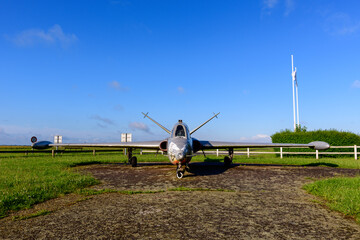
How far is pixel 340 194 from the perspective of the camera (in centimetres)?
663

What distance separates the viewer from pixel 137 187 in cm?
827

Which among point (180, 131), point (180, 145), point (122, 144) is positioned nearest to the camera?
point (180, 145)

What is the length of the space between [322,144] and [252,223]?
12.4 meters

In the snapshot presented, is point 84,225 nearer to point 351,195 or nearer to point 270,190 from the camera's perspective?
point 270,190

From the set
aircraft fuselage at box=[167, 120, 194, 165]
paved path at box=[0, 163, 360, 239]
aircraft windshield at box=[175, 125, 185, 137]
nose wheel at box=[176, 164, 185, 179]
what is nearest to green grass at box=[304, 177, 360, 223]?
paved path at box=[0, 163, 360, 239]

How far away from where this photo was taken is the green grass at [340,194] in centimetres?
536

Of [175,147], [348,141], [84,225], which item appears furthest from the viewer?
[348,141]

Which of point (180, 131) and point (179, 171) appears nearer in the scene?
point (179, 171)

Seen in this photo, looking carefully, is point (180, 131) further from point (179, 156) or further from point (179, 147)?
point (179, 156)

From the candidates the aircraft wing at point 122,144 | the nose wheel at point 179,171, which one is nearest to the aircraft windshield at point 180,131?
the nose wheel at point 179,171

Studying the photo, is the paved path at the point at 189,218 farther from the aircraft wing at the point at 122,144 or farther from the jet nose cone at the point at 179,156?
the aircraft wing at the point at 122,144

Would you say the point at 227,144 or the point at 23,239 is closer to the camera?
the point at 23,239

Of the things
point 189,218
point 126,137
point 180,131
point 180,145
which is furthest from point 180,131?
point 126,137

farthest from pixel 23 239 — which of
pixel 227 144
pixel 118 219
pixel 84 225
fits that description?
pixel 227 144
